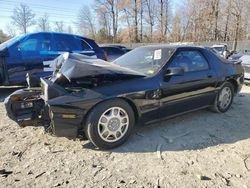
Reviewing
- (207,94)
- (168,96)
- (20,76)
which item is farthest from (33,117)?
(20,76)

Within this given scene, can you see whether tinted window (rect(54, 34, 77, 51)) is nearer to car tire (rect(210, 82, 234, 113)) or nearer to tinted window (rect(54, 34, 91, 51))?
tinted window (rect(54, 34, 91, 51))

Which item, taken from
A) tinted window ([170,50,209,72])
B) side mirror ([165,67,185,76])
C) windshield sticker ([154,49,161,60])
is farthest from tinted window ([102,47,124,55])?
side mirror ([165,67,185,76])

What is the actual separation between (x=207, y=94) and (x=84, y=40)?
14.8 ft

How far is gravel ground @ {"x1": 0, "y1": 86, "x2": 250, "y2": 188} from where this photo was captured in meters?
2.71

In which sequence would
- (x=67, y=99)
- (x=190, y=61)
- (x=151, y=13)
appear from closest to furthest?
(x=67, y=99) → (x=190, y=61) → (x=151, y=13)

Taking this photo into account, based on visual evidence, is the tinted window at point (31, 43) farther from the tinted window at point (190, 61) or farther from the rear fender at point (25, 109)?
the tinted window at point (190, 61)

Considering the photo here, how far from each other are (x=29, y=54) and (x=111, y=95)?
13.9 ft

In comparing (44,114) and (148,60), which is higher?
(148,60)

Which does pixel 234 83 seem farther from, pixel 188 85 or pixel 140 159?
pixel 140 159

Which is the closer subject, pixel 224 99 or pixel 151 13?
pixel 224 99

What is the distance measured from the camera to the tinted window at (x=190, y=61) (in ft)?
13.5

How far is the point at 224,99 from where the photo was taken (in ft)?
16.4

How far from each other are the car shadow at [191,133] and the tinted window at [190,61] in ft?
3.13

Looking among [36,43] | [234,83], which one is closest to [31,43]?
[36,43]
